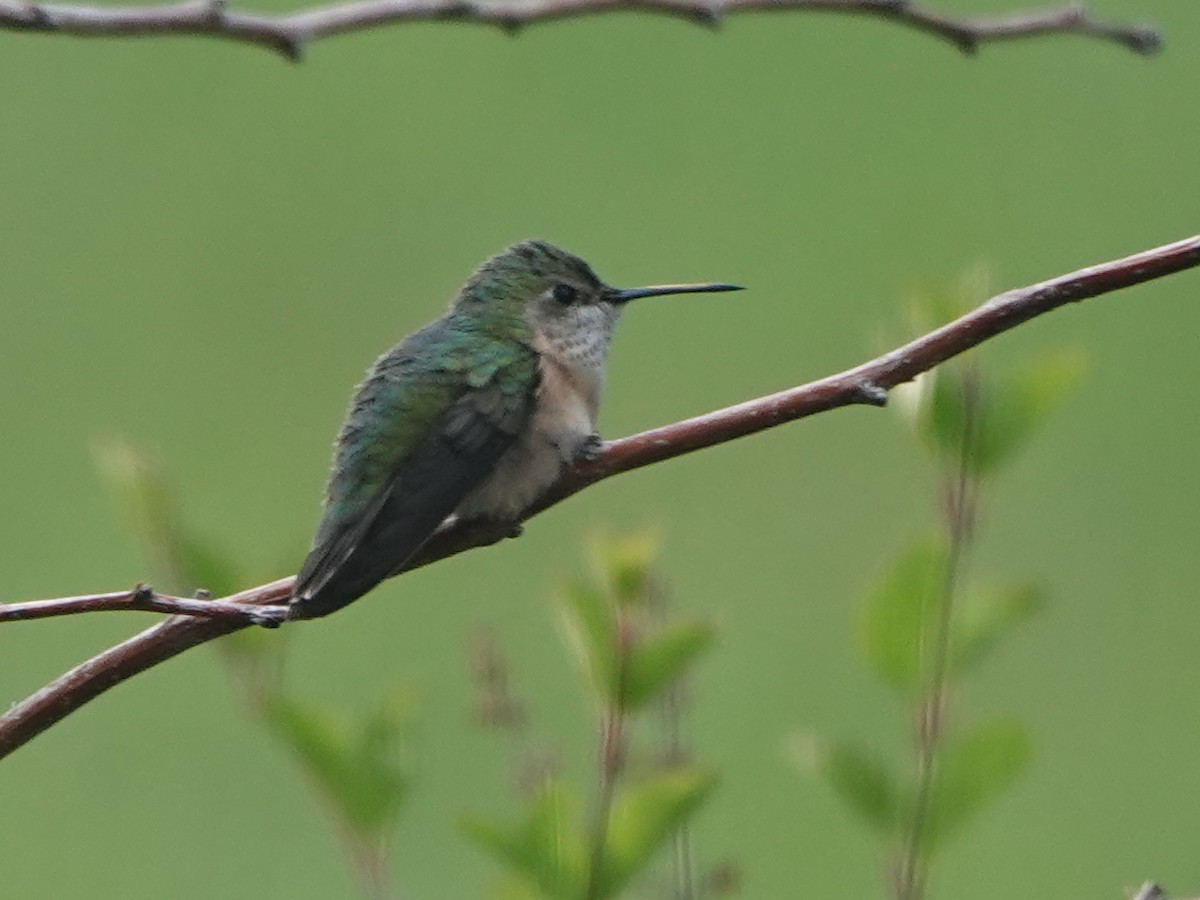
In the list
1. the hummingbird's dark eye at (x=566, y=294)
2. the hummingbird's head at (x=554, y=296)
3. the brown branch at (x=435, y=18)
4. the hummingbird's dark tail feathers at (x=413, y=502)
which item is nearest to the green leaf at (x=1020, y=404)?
the brown branch at (x=435, y=18)

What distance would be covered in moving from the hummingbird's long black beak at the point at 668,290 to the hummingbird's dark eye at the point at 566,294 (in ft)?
0.21

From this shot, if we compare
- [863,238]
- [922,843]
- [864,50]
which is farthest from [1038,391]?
[864,50]

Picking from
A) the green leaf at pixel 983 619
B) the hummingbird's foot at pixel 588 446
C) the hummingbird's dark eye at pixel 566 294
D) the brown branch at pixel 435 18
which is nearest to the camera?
the green leaf at pixel 983 619

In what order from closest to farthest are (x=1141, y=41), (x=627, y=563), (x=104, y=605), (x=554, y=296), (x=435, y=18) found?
(x=104, y=605), (x=627, y=563), (x=435, y=18), (x=1141, y=41), (x=554, y=296)

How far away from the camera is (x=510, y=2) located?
6.88 feet

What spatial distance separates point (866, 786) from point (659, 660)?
0.21 metres

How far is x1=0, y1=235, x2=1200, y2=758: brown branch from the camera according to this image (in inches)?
55.3

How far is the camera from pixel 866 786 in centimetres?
158

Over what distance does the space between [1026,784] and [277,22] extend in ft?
13.0

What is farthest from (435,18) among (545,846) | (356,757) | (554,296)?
(554,296)

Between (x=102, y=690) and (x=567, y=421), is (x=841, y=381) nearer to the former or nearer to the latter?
(x=102, y=690)

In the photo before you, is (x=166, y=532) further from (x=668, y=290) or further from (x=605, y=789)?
(x=668, y=290)

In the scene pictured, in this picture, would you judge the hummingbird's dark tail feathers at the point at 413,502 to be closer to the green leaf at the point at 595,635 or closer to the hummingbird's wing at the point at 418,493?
the hummingbird's wing at the point at 418,493

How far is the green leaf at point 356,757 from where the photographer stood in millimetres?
1539
